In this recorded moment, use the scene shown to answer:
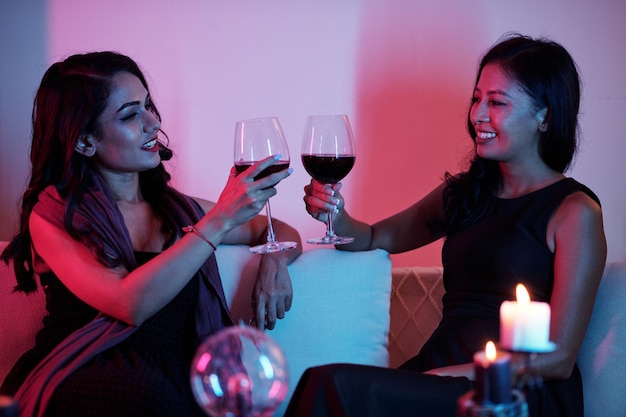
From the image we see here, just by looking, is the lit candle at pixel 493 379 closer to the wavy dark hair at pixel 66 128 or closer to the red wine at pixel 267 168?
the red wine at pixel 267 168

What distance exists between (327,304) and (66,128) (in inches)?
32.5

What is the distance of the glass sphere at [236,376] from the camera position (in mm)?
1148

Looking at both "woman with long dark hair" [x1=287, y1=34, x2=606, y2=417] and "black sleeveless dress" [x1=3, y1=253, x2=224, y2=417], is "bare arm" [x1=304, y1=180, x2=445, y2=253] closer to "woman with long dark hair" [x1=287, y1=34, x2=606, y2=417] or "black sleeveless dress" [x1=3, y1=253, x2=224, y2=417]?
"woman with long dark hair" [x1=287, y1=34, x2=606, y2=417]

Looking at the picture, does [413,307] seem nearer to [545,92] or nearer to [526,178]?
[526,178]

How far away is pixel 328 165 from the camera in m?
1.96

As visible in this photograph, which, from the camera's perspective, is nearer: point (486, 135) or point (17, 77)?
point (486, 135)

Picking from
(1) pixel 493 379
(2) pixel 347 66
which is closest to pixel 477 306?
(2) pixel 347 66

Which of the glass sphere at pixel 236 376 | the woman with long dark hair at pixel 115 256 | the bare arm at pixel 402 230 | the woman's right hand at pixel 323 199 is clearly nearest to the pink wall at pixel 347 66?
the bare arm at pixel 402 230

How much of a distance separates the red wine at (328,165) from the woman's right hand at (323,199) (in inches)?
2.0

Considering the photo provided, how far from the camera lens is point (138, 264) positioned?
7.01ft

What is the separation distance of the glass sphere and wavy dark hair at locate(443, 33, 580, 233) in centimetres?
126

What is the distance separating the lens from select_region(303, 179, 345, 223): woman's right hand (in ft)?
6.75

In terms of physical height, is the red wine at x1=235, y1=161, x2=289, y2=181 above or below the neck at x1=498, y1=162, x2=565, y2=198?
above

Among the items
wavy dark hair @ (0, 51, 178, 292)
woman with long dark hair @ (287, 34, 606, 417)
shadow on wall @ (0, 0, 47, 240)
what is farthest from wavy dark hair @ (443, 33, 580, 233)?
shadow on wall @ (0, 0, 47, 240)
